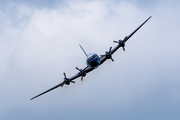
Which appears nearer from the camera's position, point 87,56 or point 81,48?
point 87,56

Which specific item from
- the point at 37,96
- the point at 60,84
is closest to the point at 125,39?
the point at 60,84

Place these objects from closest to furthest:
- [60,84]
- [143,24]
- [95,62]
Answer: [95,62] → [143,24] → [60,84]

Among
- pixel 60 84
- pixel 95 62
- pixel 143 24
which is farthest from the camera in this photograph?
pixel 60 84

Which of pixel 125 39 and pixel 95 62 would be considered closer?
pixel 95 62

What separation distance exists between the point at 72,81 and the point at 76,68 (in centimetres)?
534

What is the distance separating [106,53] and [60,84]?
725 inches

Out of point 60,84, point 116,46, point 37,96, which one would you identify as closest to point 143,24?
point 116,46

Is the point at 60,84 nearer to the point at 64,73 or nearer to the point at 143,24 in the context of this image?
the point at 64,73

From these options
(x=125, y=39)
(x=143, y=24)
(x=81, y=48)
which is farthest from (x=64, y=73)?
(x=143, y=24)

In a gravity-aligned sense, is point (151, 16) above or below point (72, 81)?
above

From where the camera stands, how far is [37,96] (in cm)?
8319

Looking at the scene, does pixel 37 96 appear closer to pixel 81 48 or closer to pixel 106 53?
pixel 81 48

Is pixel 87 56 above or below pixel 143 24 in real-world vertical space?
below

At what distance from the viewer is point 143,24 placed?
262ft
